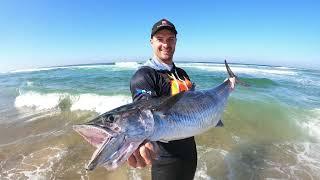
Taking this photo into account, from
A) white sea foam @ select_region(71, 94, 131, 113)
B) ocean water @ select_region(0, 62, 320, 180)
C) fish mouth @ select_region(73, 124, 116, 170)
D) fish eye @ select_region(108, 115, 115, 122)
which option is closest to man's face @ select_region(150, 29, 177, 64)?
fish eye @ select_region(108, 115, 115, 122)

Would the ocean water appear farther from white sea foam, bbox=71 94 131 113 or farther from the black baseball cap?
the black baseball cap

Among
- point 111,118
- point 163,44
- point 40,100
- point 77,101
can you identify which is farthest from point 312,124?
point 40,100

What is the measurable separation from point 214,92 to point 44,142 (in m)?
6.27

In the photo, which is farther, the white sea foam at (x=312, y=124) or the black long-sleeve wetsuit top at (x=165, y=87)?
the white sea foam at (x=312, y=124)

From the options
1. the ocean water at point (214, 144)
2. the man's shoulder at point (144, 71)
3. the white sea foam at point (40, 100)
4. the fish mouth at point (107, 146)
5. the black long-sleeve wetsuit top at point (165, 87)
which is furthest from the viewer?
the white sea foam at point (40, 100)

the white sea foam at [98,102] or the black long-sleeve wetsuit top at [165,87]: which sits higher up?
the black long-sleeve wetsuit top at [165,87]

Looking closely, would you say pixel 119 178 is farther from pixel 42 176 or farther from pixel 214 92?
pixel 214 92

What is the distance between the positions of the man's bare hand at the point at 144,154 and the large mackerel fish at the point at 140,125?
133mm

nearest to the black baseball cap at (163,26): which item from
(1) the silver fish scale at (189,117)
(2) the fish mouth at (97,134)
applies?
(1) the silver fish scale at (189,117)

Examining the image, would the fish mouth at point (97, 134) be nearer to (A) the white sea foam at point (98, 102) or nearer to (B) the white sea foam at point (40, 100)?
(A) the white sea foam at point (98, 102)

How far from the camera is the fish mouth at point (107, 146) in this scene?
6.08 feet

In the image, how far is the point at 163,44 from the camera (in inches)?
125

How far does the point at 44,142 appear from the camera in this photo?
8125 mm

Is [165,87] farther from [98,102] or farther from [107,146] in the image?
[98,102]
